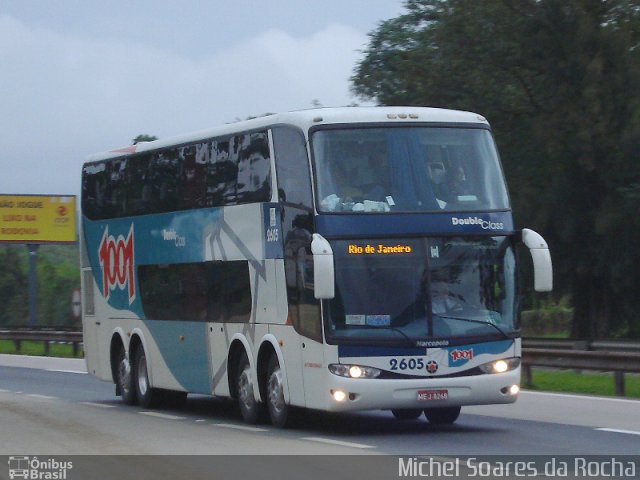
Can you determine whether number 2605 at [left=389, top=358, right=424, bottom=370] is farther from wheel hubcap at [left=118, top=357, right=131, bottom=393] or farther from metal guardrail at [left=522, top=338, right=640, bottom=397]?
wheel hubcap at [left=118, top=357, right=131, bottom=393]

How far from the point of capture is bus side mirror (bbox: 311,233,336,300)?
1504 cm

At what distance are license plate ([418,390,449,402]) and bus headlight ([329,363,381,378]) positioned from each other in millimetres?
511

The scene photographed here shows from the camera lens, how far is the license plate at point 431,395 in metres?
15.5

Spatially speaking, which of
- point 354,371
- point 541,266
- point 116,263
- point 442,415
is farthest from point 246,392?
point 116,263

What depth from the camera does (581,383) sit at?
82.6 ft

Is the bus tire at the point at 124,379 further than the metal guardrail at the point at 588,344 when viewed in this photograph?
No

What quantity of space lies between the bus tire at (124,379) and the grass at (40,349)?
2154 cm

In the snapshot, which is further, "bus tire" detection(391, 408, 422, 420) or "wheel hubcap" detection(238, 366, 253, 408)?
"bus tire" detection(391, 408, 422, 420)

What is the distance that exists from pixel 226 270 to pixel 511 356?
421 centimetres

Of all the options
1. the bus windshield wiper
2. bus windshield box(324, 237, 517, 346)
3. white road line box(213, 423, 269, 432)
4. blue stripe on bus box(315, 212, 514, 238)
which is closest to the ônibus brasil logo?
white road line box(213, 423, 269, 432)

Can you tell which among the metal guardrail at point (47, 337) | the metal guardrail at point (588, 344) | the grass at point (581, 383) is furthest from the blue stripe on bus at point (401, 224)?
the metal guardrail at point (47, 337)

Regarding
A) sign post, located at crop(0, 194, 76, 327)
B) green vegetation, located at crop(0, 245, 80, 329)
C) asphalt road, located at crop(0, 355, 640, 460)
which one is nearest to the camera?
asphalt road, located at crop(0, 355, 640, 460)

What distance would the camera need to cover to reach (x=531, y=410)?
18.8 metres

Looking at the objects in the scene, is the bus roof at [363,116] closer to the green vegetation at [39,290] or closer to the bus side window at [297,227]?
the bus side window at [297,227]
